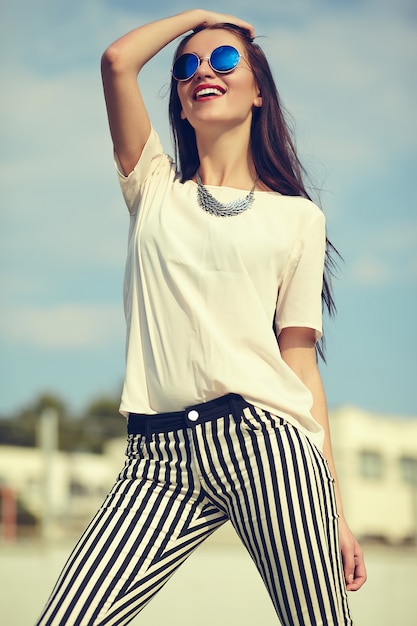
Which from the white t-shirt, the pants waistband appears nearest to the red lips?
the white t-shirt

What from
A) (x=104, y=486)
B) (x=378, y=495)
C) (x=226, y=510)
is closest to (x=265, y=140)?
(x=226, y=510)

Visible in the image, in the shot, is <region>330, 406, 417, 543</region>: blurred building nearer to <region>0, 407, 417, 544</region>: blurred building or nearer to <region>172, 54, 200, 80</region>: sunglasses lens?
<region>0, 407, 417, 544</region>: blurred building

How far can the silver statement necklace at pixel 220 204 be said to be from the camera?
6.80 feet

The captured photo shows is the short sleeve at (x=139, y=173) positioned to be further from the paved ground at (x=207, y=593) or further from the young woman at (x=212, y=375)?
the paved ground at (x=207, y=593)

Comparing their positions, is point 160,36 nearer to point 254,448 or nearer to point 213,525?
point 254,448

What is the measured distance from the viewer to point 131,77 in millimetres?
2041

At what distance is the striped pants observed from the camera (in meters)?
1.85

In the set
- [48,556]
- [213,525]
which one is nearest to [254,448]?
[213,525]

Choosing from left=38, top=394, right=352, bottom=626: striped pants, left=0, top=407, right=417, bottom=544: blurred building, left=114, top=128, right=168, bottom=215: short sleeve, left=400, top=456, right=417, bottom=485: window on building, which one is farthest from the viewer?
left=400, top=456, right=417, bottom=485: window on building

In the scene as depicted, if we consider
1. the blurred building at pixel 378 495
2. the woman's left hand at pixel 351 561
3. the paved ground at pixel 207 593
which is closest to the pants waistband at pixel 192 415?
the woman's left hand at pixel 351 561

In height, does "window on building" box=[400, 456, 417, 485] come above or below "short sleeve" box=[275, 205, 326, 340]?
above


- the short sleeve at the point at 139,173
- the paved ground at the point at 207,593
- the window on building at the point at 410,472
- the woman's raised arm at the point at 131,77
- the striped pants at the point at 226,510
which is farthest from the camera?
the window on building at the point at 410,472

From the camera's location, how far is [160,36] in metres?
2.08

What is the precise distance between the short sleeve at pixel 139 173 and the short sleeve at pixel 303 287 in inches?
15.2
